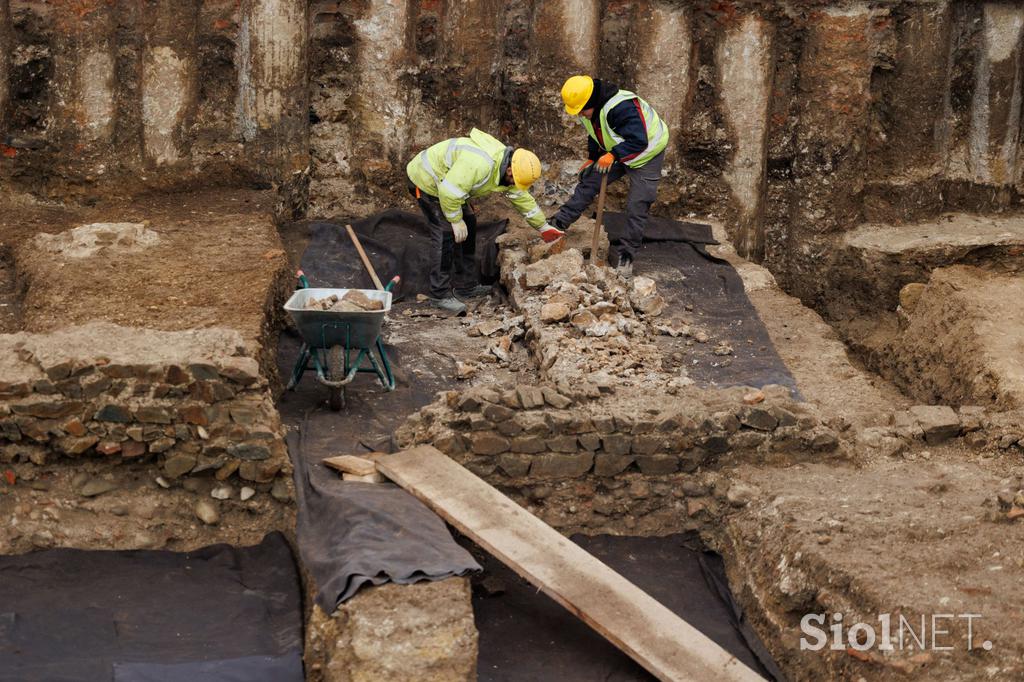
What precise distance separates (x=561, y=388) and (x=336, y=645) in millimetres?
2303

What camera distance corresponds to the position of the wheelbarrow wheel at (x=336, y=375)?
28.2 feet

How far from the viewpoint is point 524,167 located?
1001cm

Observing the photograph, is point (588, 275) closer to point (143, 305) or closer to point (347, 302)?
point (347, 302)

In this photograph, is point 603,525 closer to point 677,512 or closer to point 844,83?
point 677,512

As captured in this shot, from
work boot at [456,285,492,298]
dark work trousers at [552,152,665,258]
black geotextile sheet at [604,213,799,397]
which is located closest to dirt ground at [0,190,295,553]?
work boot at [456,285,492,298]

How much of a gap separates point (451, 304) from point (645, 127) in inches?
77.7

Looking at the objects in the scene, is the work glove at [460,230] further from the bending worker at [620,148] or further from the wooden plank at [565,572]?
the wooden plank at [565,572]

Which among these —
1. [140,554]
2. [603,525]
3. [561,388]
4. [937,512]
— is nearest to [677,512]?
[603,525]

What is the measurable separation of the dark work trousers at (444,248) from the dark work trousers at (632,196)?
73 centimetres

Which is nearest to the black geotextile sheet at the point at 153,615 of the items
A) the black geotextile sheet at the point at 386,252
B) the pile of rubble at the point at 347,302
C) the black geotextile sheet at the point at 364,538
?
the black geotextile sheet at the point at 364,538

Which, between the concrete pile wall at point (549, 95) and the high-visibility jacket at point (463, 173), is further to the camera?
the concrete pile wall at point (549, 95)

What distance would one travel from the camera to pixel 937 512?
7.00 meters

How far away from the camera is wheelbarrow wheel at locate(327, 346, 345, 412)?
8.61 meters

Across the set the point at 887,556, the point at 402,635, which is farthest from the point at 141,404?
the point at 887,556
